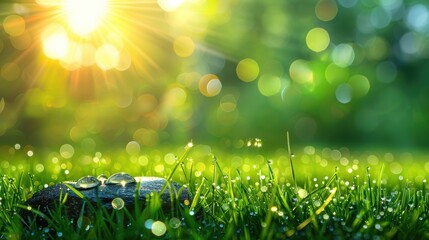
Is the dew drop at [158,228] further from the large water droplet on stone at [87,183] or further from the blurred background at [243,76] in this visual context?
the blurred background at [243,76]

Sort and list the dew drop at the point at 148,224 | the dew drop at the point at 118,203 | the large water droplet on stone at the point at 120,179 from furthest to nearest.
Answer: the large water droplet on stone at the point at 120,179 → the dew drop at the point at 118,203 → the dew drop at the point at 148,224

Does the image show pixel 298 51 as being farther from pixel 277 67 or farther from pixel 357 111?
pixel 357 111

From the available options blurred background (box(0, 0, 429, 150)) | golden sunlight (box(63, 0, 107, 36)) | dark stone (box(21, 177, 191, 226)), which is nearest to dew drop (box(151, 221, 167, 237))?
dark stone (box(21, 177, 191, 226))

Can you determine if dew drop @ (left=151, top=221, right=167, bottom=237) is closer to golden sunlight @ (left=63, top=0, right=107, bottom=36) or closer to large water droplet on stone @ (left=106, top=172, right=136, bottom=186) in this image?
large water droplet on stone @ (left=106, top=172, right=136, bottom=186)

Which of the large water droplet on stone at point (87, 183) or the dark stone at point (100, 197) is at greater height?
the large water droplet on stone at point (87, 183)

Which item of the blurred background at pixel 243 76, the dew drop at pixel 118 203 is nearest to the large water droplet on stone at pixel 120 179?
the dew drop at pixel 118 203

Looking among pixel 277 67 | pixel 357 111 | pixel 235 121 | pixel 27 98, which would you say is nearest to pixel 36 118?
pixel 27 98

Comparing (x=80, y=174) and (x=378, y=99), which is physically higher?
(x=378, y=99)
